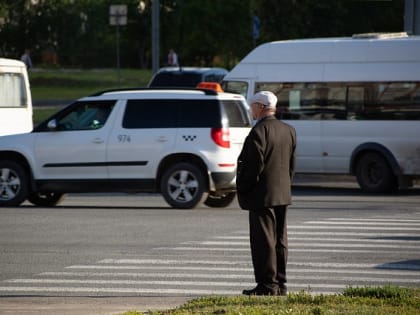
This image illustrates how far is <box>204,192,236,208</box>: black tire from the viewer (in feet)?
66.0

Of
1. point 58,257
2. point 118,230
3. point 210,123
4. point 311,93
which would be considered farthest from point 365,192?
point 58,257

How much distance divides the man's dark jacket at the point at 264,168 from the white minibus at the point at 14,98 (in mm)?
18087

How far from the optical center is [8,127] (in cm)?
2748

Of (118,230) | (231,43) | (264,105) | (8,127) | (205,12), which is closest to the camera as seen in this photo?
(264,105)

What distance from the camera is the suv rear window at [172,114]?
1908 cm

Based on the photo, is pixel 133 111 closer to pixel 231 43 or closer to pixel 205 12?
pixel 231 43

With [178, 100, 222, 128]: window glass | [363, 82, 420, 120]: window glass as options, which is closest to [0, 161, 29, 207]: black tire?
[178, 100, 222, 128]: window glass

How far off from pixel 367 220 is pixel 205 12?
50.8 m

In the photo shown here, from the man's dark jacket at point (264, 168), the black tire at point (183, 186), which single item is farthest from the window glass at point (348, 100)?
the man's dark jacket at point (264, 168)

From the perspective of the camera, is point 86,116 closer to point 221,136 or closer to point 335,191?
point 221,136

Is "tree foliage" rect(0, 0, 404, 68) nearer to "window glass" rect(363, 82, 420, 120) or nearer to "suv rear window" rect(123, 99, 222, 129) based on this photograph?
"window glass" rect(363, 82, 420, 120)

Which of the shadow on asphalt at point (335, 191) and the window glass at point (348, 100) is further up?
the window glass at point (348, 100)

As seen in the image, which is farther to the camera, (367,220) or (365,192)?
(365,192)

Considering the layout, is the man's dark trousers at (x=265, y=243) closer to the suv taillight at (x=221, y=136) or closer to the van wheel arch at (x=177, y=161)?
the suv taillight at (x=221, y=136)
